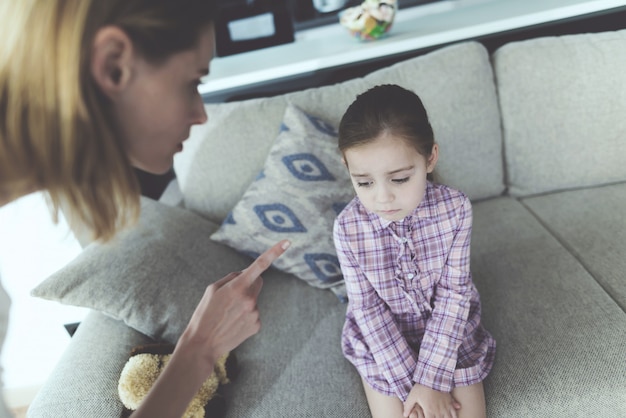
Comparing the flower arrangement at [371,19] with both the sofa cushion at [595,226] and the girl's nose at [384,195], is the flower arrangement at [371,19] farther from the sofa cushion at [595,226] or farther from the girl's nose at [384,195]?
the girl's nose at [384,195]

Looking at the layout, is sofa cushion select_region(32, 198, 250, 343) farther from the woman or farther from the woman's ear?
the woman's ear

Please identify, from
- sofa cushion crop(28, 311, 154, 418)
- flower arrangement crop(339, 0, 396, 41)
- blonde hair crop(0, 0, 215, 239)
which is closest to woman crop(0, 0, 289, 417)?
blonde hair crop(0, 0, 215, 239)

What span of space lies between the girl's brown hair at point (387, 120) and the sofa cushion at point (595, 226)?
2.22 feet

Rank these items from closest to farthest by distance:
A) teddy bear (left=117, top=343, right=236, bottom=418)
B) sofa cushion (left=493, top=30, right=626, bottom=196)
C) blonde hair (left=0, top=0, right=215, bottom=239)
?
blonde hair (left=0, top=0, right=215, bottom=239) → teddy bear (left=117, top=343, right=236, bottom=418) → sofa cushion (left=493, top=30, right=626, bottom=196)

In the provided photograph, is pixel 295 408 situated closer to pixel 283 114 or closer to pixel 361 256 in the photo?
pixel 361 256

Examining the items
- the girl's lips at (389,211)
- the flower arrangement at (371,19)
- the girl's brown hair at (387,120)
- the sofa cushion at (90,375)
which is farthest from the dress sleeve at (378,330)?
the flower arrangement at (371,19)

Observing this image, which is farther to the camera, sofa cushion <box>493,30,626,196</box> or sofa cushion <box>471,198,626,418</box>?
sofa cushion <box>493,30,626,196</box>

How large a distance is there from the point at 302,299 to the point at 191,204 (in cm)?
53

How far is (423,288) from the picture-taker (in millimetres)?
1214

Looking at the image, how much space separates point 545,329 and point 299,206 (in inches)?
28.6

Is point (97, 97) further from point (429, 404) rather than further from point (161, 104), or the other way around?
point (429, 404)

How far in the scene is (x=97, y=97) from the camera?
74 cm

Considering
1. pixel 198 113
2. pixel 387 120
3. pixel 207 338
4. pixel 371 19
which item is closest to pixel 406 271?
pixel 387 120

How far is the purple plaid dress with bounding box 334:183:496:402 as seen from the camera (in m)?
1.16
